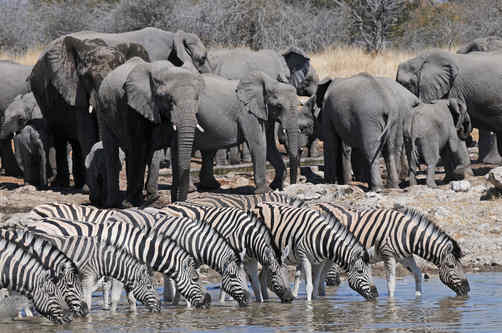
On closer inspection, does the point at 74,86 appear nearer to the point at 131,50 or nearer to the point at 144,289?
the point at 131,50

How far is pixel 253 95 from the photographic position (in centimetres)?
Answer: 1738

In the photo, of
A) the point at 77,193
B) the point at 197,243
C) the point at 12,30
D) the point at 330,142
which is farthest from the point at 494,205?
the point at 12,30

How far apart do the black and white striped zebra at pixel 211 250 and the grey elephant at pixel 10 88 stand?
11.9 metres

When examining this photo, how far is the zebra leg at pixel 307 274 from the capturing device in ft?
35.8

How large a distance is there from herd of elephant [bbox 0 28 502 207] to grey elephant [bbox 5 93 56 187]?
0.02m

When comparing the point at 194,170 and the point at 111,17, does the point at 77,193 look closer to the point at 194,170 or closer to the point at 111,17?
the point at 194,170

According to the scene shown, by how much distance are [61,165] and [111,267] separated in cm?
1027

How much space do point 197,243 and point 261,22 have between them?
95.8 feet

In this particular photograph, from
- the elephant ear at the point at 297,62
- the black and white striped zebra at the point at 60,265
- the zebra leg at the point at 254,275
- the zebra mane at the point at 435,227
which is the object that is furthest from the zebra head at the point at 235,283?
the elephant ear at the point at 297,62

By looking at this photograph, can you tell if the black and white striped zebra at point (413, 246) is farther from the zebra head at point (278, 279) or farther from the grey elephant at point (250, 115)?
the grey elephant at point (250, 115)

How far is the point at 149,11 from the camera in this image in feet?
132

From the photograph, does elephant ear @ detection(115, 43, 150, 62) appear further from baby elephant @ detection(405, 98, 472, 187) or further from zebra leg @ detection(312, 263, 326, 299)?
zebra leg @ detection(312, 263, 326, 299)

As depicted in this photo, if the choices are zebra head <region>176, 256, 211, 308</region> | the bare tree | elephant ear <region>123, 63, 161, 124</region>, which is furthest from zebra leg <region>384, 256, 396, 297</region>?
the bare tree

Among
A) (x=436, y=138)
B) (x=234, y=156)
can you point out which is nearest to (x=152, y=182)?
(x=436, y=138)
